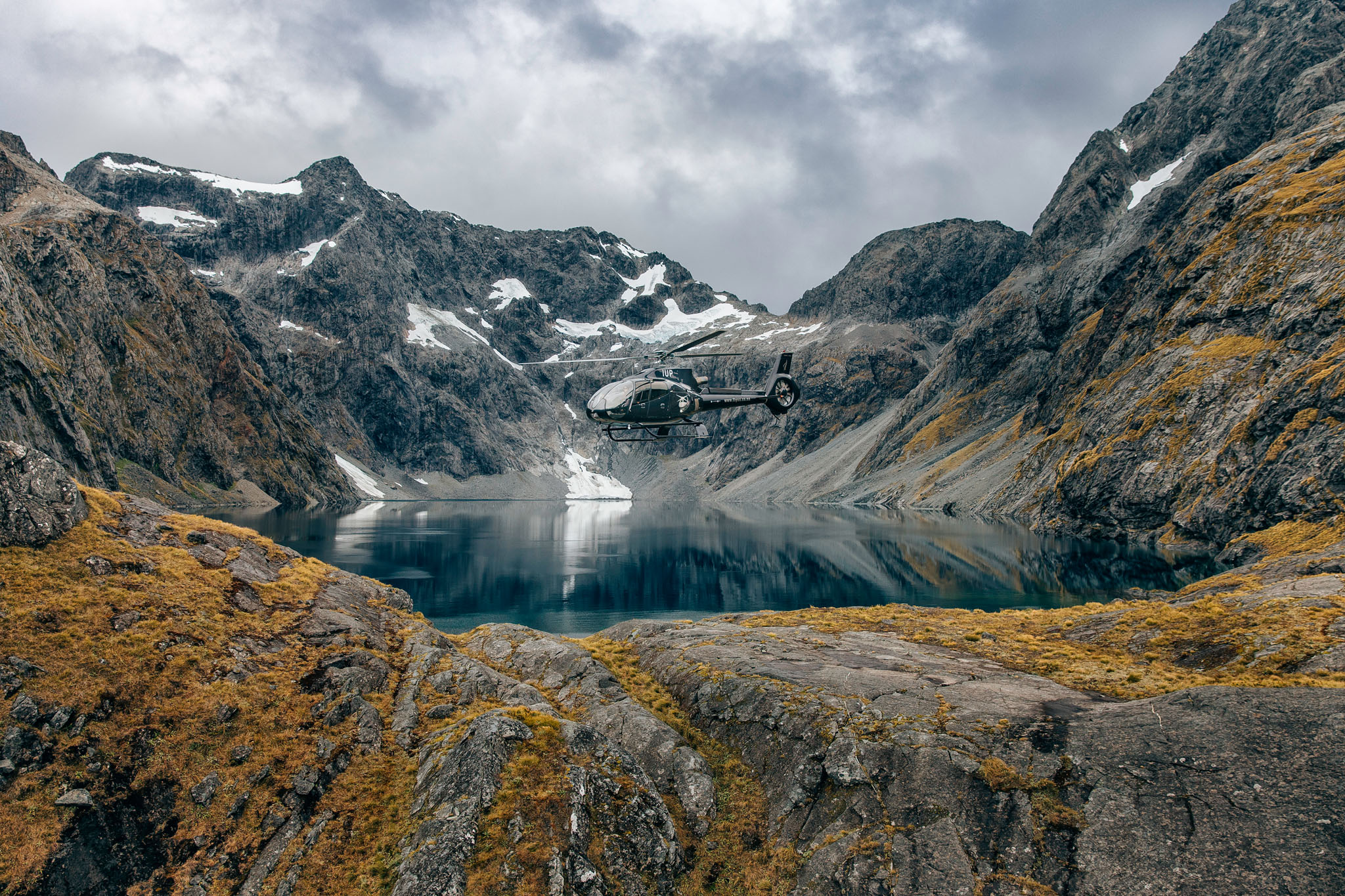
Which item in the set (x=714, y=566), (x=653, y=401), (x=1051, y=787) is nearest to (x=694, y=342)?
(x=653, y=401)

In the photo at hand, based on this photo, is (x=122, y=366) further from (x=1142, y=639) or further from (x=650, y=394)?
(x=1142, y=639)

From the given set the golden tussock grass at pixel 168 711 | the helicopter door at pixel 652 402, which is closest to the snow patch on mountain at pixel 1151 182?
the helicopter door at pixel 652 402

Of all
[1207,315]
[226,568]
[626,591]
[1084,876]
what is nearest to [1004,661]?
[1084,876]

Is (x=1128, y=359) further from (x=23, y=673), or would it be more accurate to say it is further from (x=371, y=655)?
(x=23, y=673)

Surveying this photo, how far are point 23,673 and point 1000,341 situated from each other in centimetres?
20010

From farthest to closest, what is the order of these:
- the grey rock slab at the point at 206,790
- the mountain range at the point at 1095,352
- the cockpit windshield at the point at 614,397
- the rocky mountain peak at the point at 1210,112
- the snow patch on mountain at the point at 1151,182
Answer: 1. the snow patch on mountain at the point at 1151,182
2. the rocky mountain peak at the point at 1210,112
3. the mountain range at the point at 1095,352
4. the cockpit windshield at the point at 614,397
5. the grey rock slab at the point at 206,790

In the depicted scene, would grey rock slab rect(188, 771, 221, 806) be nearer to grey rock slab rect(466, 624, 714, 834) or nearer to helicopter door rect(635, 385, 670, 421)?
grey rock slab rect(466, 624, 714, 834)

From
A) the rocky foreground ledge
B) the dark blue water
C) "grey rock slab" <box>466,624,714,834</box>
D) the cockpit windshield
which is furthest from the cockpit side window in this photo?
the rocky foreground ledge

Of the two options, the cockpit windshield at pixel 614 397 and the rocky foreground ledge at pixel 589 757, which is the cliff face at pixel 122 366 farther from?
the rocky foreground ledge at pixel 589 757

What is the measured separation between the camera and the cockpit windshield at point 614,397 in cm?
3753

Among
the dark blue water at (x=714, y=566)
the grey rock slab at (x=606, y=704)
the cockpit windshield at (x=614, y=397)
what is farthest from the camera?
the dark blue water at (x=714, y=566)

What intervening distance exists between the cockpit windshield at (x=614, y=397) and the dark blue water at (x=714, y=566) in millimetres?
16883

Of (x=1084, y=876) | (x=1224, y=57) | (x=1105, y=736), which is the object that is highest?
(x=1224, y=57)

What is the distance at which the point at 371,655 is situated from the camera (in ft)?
57.7
